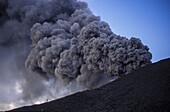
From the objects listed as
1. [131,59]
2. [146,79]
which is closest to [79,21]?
[131,59]

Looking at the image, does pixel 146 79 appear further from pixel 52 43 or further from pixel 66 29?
pixel 66 29

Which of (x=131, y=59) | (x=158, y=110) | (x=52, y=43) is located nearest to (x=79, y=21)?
(x=52, y=43)

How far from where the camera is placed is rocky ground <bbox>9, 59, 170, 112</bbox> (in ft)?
40.1

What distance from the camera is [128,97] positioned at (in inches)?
559

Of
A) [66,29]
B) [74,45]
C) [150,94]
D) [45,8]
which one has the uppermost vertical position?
[45,8]

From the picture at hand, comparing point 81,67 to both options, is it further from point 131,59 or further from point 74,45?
point 131,59

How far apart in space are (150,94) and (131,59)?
12.6 meters

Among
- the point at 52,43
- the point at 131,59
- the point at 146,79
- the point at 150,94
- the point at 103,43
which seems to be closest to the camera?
the point at 150,94

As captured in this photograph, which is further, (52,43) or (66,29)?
(66,29)

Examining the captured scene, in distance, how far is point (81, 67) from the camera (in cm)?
3178

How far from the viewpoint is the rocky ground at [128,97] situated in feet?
40.1

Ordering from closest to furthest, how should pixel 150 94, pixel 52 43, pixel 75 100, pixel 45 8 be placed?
pixel 150 94
pixel 75 100
pixel 52 43
pixel 45 8

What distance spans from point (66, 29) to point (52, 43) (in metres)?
4.76

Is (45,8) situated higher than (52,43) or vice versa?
(45,8)
